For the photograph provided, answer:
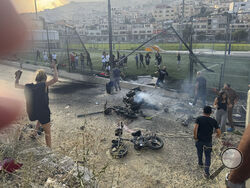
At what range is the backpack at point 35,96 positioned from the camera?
4484mm

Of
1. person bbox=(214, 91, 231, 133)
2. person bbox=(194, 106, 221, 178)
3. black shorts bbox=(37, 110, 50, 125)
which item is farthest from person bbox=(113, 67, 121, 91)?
person bbox=(194, 106, 221, 178)

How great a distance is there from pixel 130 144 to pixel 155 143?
702 millimetres

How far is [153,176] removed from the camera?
4.39 metres

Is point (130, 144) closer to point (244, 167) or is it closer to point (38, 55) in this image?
point (244, 167)

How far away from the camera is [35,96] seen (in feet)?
14.8

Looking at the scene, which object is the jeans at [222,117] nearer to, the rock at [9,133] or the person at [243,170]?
the person at [243,170]

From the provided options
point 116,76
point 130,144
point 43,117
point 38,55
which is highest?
point 38,55

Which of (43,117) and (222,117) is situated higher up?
(43,117)

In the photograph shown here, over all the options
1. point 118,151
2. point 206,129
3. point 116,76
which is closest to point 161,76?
point 116,76

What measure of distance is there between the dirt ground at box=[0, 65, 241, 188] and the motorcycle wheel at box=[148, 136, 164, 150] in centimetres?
13

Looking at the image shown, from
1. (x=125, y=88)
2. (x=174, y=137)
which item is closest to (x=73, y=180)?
(x=174, y=137)

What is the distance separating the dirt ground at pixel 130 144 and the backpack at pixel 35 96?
785 millimetres

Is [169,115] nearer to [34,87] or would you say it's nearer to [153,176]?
[153,176]

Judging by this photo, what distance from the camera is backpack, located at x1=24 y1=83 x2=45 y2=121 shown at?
4484 mm
